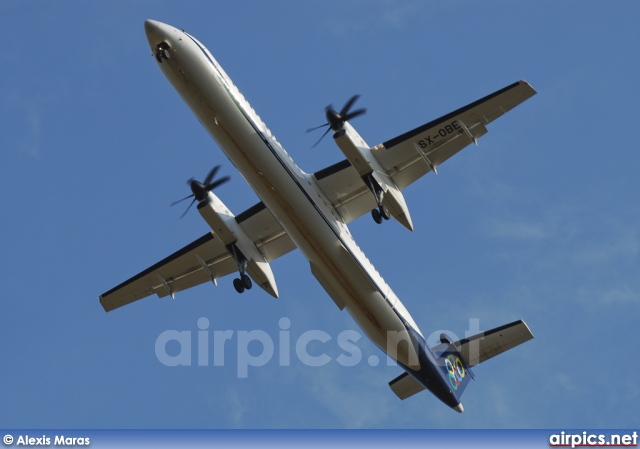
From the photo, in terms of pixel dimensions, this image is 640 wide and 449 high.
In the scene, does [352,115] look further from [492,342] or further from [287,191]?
[492,342]

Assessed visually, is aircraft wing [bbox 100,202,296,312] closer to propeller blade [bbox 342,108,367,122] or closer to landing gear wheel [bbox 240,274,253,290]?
landing gear wheel [bbox 240,274,253,290]

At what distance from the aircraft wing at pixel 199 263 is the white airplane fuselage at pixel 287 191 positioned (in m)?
3.15

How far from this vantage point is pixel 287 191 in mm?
25609

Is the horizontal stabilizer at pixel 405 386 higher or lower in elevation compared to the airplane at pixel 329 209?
lower

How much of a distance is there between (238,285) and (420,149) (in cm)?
753

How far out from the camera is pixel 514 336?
2898 centimetres

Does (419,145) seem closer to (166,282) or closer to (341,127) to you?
(341,127)

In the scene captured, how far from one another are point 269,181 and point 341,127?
9.94 ft

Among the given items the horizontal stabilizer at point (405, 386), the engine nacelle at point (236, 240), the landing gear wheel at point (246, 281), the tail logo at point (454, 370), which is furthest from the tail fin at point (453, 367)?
the landing gear wheel at point (246, 281)

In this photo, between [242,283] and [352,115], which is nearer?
→ [352,115]

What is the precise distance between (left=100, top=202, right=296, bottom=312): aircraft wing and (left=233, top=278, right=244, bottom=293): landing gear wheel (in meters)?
1.25

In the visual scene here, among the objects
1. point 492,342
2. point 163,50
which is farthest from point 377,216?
point 163,50

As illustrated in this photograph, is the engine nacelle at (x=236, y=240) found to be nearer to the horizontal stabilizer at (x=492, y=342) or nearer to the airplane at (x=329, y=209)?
the airplane at (x=329, y=209)

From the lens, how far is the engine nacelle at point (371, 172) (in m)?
26.8
